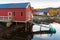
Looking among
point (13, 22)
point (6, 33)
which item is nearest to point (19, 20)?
point (13, 22)

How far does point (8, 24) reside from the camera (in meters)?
31.1

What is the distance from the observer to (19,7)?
3139cm

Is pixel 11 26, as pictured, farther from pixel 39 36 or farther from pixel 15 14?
pixel 39 36

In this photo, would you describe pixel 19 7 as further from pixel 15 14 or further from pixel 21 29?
pixel 21 29

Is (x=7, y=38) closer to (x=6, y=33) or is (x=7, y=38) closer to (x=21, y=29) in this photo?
(x=6, y=33)

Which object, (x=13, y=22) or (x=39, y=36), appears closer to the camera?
(x=13, y=22)

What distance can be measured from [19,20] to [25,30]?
8.93 feet

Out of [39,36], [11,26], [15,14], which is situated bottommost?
[39,36]

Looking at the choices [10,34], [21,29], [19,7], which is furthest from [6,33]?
[19,7]

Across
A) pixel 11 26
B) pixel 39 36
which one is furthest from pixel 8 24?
pixel 39 36

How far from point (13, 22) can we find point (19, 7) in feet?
9.18

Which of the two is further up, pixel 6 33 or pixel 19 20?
pixel 19 20

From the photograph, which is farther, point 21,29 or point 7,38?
point 21,29

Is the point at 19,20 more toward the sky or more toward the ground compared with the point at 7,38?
more toward the sky
